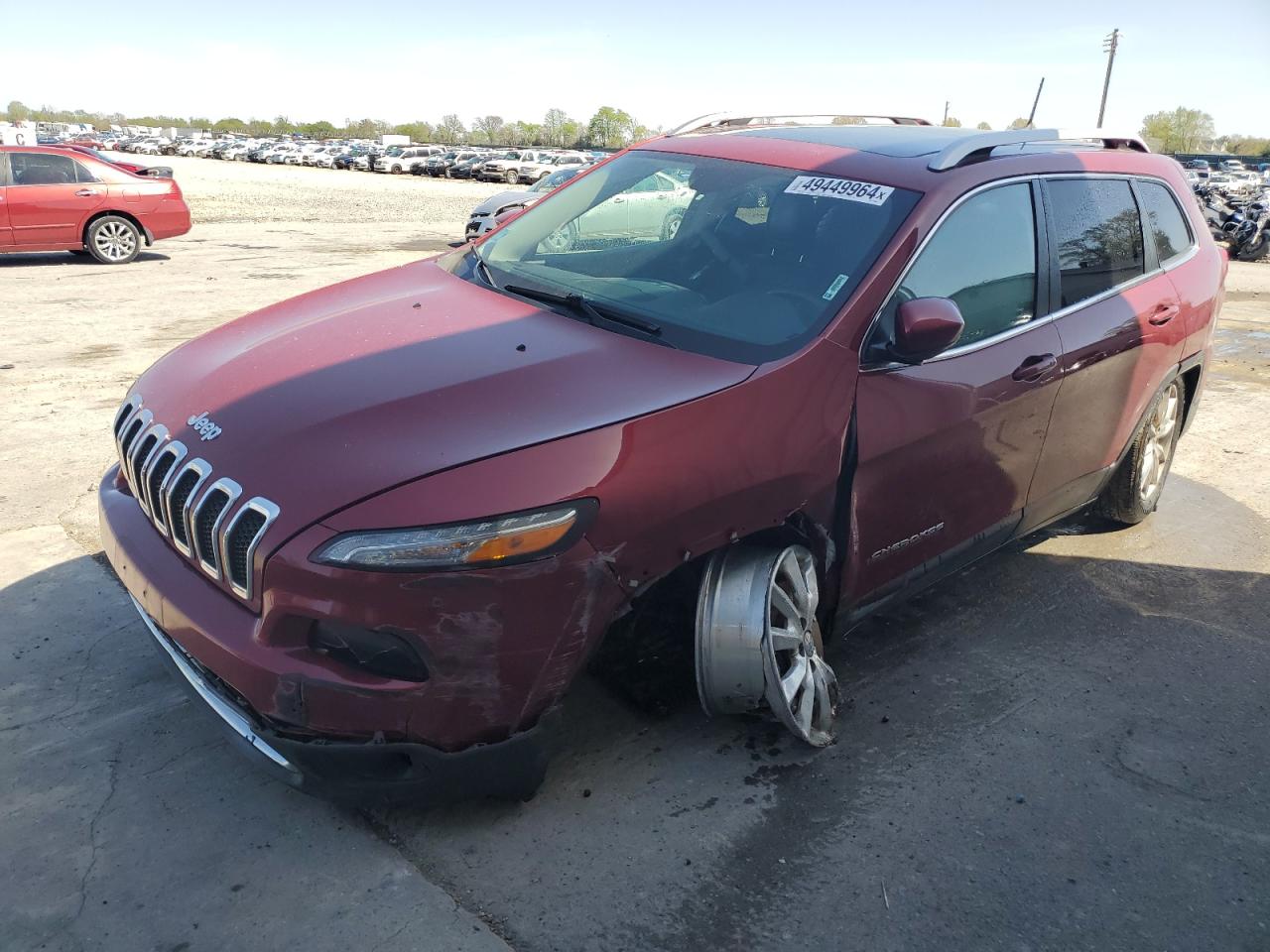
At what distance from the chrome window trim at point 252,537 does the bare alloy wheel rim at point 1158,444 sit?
3.89 metres

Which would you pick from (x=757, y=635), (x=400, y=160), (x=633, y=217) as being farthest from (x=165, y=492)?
(x=400, y=160)

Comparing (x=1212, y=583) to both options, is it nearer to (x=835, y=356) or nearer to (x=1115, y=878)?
(x=1115, y=878)

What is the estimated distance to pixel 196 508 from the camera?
252 cm

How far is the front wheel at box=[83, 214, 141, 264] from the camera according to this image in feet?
44.6

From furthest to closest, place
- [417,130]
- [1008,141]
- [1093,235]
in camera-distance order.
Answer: [417,130] → [1093,235] → [1008,141]

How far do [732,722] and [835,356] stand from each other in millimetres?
1211

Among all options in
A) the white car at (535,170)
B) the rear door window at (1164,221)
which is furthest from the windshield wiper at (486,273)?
the white car at (535,170)

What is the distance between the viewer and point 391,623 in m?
2.29

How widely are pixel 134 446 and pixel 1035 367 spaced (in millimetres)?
2913

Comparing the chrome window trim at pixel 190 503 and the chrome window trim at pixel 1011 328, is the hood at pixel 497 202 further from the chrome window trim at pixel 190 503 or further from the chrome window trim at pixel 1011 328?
the chrome window trim at pixel 190 503

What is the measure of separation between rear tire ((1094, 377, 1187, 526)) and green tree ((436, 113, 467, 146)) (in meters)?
145

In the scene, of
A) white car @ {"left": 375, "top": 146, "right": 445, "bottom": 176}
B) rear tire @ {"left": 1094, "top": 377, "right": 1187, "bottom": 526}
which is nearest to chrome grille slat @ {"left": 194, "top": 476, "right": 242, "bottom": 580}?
rear tire @ {"left": 1094, "top": 377, "right": 1187, "bottom": 526}

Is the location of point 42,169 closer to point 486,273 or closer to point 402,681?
point 486,273

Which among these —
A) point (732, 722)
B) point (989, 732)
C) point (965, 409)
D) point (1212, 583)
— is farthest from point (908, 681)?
point (1212, 583)
